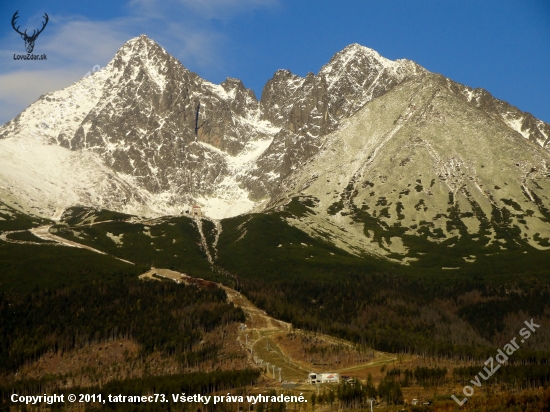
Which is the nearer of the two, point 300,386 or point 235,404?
point 235,404

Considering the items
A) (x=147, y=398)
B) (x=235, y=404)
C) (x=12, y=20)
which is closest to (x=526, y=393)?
(x=235, y=404)

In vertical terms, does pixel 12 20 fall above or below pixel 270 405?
above

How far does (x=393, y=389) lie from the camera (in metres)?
188

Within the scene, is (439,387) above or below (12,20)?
below

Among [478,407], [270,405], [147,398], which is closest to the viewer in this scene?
[478,407]

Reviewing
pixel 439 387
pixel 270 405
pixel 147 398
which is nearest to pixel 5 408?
pixel 147 398

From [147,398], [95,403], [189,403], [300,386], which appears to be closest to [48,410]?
[95,403]

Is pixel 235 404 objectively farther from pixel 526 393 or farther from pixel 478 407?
pixel 526 393

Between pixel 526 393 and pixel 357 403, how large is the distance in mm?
41122

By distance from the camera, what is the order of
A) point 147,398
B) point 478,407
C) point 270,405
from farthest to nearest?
1. point 147,398
2. point 270,405
3. point 478,407

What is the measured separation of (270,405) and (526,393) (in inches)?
2448

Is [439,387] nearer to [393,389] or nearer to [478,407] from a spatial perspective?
[393,389]

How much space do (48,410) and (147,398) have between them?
26316mm

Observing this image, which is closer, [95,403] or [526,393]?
[526,393]
